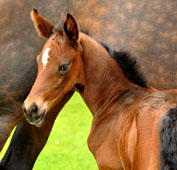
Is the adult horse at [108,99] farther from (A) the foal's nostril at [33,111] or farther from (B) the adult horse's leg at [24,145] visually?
(B) the adult horse's leg at [24,145]

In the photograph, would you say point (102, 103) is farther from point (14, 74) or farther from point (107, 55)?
point (14, 74)

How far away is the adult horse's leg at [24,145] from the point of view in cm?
550

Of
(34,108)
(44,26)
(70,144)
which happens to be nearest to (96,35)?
(44,26)

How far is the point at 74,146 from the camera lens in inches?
335

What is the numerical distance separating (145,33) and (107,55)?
753 millimetres

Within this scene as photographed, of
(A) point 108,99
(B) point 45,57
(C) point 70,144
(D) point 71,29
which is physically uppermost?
(D) point 71,29

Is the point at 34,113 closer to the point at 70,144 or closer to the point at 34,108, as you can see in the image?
the point at 34,108

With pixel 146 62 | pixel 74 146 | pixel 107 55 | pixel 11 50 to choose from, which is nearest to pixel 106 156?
pixel 107 55

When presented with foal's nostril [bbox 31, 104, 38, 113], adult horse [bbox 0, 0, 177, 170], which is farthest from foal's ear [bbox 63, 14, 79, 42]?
adult horse [bbox 0, 0, 177, 170]

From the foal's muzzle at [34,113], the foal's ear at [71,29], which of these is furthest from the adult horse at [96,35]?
the foal's muzzle at [34,113]

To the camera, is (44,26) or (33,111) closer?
(33,111)

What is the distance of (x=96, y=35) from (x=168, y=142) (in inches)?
86.4

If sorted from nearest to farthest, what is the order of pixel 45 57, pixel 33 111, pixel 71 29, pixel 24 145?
pixel 33 111, pixel 45 57, pixel 71 29, pixel 24 145

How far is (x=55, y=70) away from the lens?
381 cm
